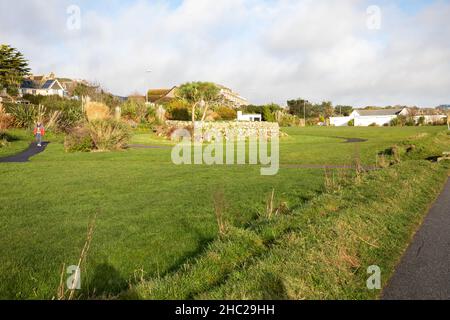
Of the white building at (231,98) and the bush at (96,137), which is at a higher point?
the white building at (231,98)

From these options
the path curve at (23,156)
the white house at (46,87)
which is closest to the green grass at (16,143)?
the path curve at (23,156)

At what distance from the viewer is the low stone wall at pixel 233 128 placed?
35.6m

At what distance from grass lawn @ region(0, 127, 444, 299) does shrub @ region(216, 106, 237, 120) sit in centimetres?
4095

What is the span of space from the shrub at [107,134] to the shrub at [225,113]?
106 ft

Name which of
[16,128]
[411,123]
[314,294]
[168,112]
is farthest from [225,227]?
[411,123]

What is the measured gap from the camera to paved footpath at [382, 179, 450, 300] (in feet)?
14.4

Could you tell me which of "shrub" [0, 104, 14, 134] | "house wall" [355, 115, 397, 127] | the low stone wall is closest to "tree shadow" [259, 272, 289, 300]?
the low stone wall

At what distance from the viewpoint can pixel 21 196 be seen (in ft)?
32.5

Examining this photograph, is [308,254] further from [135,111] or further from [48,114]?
[135,111]

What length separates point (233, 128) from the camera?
126ft

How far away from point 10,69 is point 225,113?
32759mm

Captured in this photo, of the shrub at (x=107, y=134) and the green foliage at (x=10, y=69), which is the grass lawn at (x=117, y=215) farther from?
the green foliage at (x=10, y=69)

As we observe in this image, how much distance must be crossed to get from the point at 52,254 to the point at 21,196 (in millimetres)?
4836

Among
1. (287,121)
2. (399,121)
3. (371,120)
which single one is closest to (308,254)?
(287,121)
